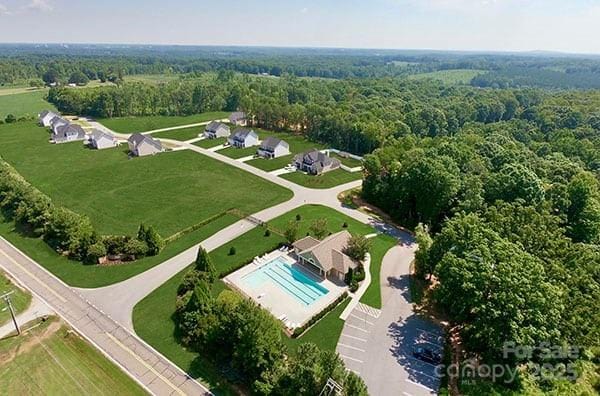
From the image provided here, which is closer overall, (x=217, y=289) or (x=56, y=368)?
(x=56, y=368)

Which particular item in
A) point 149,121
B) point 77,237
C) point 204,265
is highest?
point 204,265

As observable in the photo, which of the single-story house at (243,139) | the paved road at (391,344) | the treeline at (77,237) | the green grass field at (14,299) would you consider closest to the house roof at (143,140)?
the single-story house at (243,139)

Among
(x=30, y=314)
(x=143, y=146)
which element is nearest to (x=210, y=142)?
(x=143, y=146)

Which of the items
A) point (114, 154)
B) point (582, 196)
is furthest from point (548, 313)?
point (114, 154)

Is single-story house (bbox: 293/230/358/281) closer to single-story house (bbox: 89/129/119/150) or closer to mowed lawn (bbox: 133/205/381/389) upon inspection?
mowed lawn (bbox: 133/205/381/389)

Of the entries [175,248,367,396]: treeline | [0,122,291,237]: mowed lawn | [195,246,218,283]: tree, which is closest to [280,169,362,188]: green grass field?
[0,122,291,237]: mowed lawn

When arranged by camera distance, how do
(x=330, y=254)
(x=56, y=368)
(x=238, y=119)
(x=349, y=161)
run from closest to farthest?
1. (x=56, y=368)
2. (x=330, y=254)
3. (x=349, y=161)
4. (x=238, y=119)

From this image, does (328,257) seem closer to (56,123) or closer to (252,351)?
(252,351)
